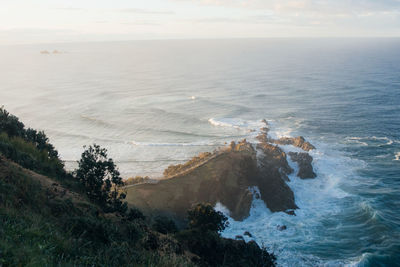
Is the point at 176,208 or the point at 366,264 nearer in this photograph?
the point at 366,264

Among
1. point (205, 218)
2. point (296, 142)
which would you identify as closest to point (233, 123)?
point (296, 142)

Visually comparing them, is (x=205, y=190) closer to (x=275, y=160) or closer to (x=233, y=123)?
(x=275, y=160)

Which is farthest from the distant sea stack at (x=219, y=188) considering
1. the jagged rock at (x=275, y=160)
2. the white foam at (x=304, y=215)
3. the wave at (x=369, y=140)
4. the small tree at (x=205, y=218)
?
the wave at (x=369, y=140)

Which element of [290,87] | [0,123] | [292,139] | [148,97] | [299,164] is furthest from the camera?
[290,87]

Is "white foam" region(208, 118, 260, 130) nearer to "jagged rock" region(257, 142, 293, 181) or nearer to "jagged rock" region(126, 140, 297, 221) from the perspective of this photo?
"jagged rock" region(257, 142, 293, 181)

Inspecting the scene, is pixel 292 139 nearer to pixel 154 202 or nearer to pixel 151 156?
pixel 151 156

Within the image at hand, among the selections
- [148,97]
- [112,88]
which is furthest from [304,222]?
[112,88]

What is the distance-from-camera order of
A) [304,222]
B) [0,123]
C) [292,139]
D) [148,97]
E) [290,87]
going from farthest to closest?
1. [290,87]
2. [148,97]
3. [292,139]
4. [304,222]
5. [0,123]
